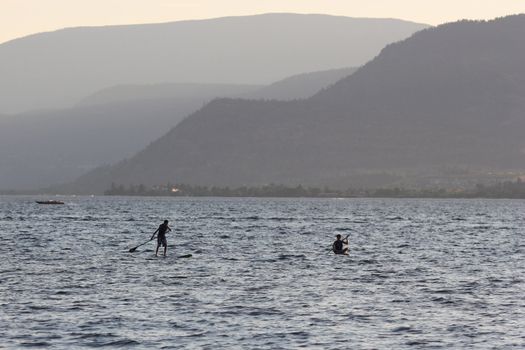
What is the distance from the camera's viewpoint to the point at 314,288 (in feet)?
219

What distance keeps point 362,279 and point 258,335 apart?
24.6m

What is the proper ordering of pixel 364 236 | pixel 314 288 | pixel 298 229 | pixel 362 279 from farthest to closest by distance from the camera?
1. pixel 298 229
2. pixel 364 236
3. pixel 362 279
4. pixel 314 288

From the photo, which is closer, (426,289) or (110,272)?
(426,289)

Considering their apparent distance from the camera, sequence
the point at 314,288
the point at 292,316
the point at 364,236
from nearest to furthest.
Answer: the point at 292,316 → the point at 314,288 → the point at 364,236

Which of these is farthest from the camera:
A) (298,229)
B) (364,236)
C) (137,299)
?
(298,229)

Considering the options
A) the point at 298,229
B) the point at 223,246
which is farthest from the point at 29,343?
the point at 298,229

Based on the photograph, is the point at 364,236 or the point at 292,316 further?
the point at 364,236

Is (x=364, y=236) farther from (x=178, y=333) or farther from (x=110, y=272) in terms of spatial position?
(x=178, y=333)

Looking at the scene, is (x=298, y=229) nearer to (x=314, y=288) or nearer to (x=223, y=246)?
(x=223, y=246)

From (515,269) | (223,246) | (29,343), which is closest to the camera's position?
(29,343)

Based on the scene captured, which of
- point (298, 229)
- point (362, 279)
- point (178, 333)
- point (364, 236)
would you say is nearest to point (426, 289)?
point (362, 279)

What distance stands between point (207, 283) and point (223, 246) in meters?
40.7

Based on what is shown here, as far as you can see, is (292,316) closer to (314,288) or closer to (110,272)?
(314,288)

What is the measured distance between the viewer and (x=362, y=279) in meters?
72.6
